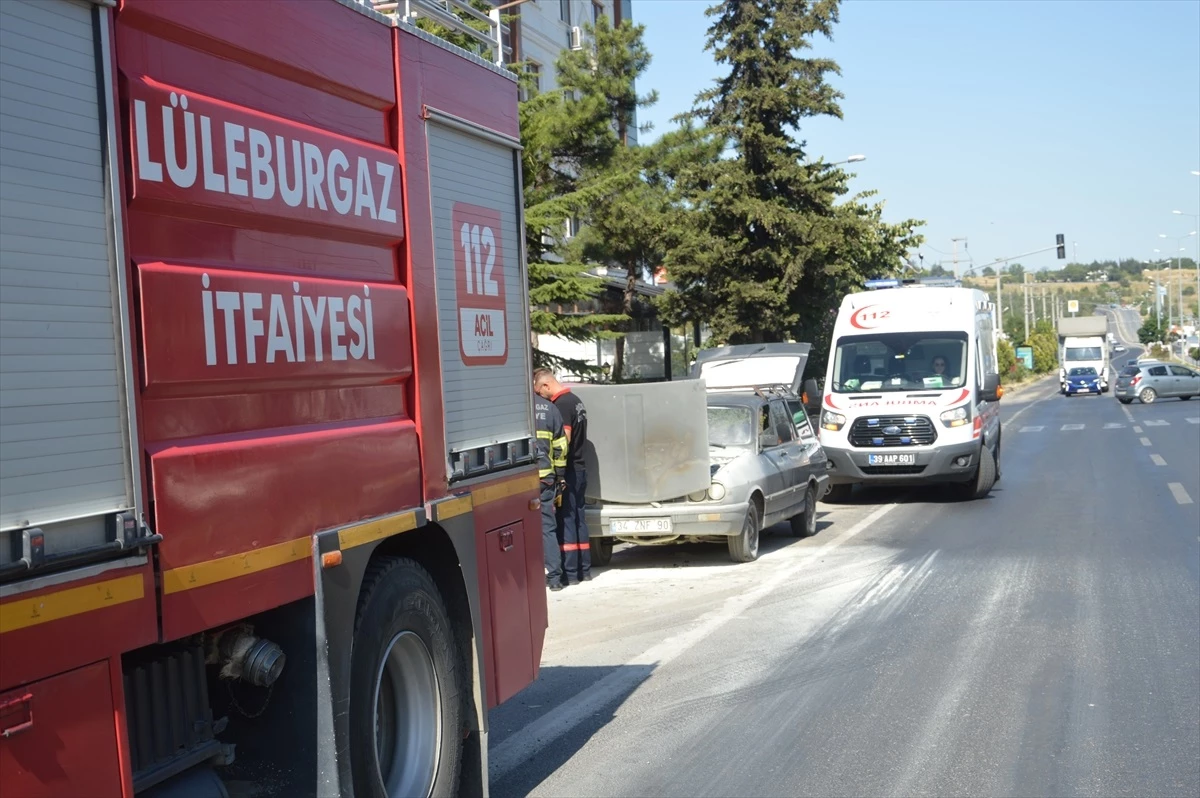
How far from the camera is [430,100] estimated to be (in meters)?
4.68

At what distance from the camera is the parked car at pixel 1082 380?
213ft

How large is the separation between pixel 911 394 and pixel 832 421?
1164mm

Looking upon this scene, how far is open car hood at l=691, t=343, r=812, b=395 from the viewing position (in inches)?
875

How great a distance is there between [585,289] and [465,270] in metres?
12.2

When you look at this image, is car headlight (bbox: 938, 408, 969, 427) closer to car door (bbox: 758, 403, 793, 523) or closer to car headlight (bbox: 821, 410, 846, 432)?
car headlight (bbox: 821, 410, 846, 432)

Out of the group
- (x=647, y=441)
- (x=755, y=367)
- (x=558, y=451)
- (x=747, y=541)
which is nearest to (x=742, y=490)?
A: (x=747, y=541)

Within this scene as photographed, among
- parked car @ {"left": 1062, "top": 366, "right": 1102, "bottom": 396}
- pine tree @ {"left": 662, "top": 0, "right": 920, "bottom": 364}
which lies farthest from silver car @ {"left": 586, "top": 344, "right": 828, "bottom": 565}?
parked car @ {"left": 1062, "top": 366, "right": 1102, "bottom": 396}

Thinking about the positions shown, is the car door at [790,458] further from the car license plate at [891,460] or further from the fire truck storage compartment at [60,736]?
the fire truck storage compartment at [60,736]

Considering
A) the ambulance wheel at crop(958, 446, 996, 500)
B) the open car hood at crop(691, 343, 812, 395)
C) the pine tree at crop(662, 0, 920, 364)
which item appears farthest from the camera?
the pine tree at crop(662, 0, 920, 364)

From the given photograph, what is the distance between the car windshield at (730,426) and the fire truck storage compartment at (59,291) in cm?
991

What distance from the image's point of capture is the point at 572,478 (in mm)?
11039

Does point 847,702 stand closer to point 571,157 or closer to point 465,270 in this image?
point 465,270

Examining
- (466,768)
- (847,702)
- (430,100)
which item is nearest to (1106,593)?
(847,702)

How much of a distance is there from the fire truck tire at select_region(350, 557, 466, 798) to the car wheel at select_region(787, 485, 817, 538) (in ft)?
31.1
